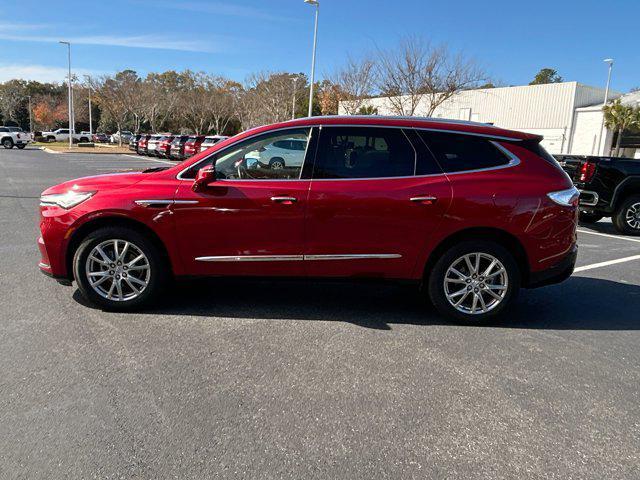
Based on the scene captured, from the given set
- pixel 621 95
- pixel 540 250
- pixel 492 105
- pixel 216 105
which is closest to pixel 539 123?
pixel 492 105

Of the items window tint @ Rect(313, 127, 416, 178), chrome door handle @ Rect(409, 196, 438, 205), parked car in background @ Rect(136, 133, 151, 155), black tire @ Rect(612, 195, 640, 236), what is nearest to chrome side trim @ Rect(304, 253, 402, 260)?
chrome door handle @ Rect(409, 196, 438, 205)

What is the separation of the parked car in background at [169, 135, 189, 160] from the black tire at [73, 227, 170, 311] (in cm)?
2662

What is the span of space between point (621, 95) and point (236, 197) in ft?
155

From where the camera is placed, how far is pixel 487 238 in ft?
14.9

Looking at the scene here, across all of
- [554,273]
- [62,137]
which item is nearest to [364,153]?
[554,273]

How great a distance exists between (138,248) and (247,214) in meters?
1.05

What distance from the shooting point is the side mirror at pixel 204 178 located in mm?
4266

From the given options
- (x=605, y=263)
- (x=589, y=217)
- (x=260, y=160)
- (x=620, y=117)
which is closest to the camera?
(x=260, y=160)

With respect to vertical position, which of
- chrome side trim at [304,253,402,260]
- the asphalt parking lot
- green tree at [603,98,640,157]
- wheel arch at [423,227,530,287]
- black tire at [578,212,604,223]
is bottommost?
the asphalt parking lot

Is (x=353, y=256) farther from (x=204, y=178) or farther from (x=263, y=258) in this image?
(x=204, y=178)

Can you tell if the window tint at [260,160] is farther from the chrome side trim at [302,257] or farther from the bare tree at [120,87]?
the bare tree at [120,87]

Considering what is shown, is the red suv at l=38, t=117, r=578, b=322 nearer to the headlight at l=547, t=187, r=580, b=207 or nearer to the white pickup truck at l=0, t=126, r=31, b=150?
the headlight at l=547, t=187, r=580, b=207

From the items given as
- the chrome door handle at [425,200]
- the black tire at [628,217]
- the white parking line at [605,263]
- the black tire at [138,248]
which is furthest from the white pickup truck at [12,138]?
the chrome door handle at [425,200]

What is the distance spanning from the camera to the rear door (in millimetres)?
4340
